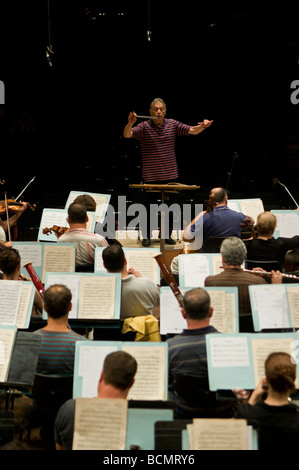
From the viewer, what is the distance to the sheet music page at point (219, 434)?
311 cm

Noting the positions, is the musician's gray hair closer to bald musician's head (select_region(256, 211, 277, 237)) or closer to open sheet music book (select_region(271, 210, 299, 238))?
bald musician's head (select_region(256, 211, 277, 237))

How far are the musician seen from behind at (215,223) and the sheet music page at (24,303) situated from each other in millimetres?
2344

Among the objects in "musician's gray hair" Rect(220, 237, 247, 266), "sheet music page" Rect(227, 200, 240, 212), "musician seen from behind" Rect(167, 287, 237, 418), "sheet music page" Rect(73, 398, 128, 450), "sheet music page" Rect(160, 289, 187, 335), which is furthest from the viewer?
"sheet music page" Rect(227, 200, 240, 212)

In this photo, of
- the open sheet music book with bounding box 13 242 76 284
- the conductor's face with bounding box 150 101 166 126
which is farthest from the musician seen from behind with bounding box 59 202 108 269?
the conductor's face with bounding box 150 101 166 126

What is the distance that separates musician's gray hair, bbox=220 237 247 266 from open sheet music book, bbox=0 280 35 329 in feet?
5.19

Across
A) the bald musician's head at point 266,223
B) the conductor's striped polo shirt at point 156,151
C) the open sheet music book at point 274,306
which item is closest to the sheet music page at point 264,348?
the open sheet music book at point 274,306

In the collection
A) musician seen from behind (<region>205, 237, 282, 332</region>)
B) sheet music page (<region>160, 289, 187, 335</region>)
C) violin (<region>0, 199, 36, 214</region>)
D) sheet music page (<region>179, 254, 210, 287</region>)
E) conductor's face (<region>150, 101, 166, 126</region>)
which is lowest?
sheet music page (<region>160, 289, 187, 335</region>)

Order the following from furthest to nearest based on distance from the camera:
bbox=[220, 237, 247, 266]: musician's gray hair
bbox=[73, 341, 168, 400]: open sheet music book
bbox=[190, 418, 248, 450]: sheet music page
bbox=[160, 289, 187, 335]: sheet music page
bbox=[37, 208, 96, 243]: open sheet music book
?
bbox=[37, 208, 96, 243]: open sheet music book → bbox=[220, 237, 247, 266]: musician's gray hair → bbox=[160, 289, 187, 335]: sheet music page → bbox=[73, 341, 168, 400]: open sheet music book → bbox=[190, 418, 248, 450]: sheet music page

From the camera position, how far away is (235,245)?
5.22 m

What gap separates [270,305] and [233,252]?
67 cm

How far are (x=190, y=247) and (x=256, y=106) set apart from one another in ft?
19.1

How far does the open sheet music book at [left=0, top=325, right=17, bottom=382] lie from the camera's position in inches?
159

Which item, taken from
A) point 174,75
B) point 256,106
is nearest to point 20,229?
point 174,75
